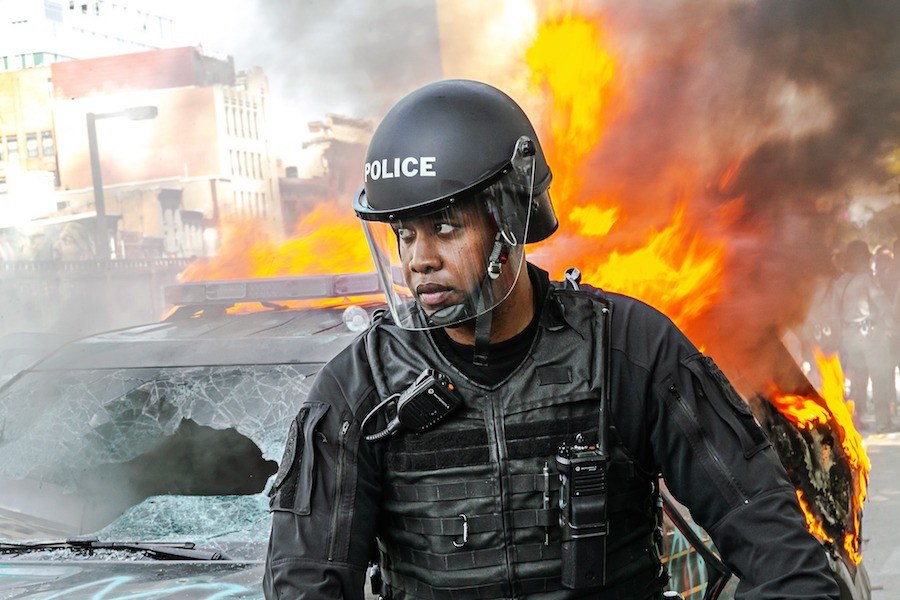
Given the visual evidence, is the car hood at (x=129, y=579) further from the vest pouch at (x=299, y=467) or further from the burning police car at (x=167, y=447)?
the vest pouch at (x=299, y=467)

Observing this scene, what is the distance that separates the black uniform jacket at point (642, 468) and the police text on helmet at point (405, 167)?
0.31 meters

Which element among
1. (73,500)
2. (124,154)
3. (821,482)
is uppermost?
(124,154)

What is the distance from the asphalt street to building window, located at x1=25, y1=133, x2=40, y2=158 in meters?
13.9

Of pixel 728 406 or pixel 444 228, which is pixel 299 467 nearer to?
pixel 444 228

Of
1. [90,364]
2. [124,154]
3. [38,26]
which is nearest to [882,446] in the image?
[90,364]

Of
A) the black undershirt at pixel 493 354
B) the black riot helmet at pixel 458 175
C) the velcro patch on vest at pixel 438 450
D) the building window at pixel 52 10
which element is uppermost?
the building window at pixel 52 10

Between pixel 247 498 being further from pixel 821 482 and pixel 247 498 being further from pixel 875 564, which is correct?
pixel 875 564

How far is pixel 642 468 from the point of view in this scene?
1830 mm

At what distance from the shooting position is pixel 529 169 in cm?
189

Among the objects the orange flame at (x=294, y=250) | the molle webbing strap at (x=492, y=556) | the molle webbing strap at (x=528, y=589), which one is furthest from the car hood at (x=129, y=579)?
the orange flame at (x=294, y=250)

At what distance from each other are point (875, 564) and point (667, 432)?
4879 mm

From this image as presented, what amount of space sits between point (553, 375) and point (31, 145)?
17825 millimetres

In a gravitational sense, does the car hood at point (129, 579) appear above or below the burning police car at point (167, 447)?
below

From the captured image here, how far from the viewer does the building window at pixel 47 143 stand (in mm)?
18000
